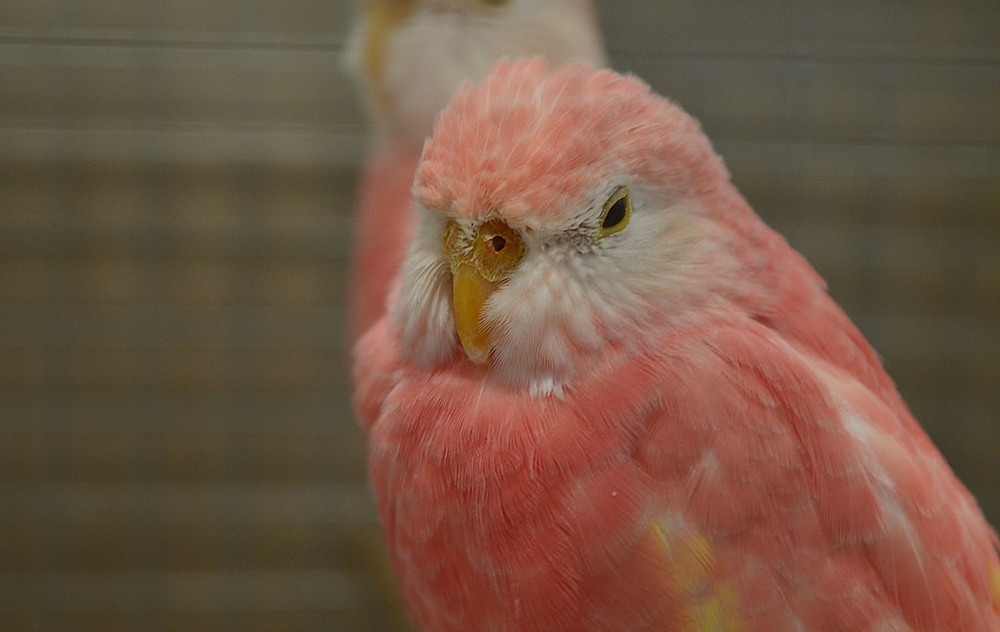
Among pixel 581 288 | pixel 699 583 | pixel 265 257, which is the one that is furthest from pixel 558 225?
pixel 265 257

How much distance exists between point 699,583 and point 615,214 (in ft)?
0.57

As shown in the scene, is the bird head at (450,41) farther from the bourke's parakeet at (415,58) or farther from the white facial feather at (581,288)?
the white facial feather at (581,288)

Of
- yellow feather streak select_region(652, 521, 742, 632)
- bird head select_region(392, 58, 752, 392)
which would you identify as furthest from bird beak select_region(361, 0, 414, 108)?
yellow feather streak select_region(652, 521, 742, 632)

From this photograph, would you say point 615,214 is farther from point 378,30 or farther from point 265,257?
point 265,257

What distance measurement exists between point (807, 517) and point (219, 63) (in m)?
1.11

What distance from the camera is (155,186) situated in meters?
1.32

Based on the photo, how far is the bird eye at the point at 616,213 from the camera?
1.35 ft

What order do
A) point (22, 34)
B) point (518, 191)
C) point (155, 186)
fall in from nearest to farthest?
point (518, 191)
point (22, 34)
point (155, 186)

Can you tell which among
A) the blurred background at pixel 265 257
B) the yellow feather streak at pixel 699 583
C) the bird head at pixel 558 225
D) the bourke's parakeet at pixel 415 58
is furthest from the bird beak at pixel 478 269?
the blurred background at pixel 265 257

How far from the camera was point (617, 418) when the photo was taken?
0.41m

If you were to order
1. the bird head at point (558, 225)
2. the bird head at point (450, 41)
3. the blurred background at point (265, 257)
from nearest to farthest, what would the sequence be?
the bird head at point (558, 225)
the bird head at point (450, 41)
the blurred background at point (265, 257)

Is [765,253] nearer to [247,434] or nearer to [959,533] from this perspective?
[959,533]

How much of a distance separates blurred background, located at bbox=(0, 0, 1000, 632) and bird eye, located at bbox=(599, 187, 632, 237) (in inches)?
36.1

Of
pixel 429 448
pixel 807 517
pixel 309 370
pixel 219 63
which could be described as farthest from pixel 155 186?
pixel 807 517
